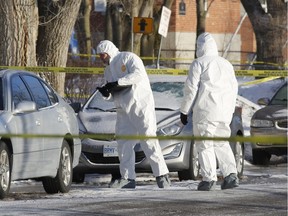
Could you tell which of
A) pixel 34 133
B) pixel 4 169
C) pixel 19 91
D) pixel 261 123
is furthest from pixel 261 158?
pixel 4 169

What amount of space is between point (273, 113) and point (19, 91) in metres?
7.85

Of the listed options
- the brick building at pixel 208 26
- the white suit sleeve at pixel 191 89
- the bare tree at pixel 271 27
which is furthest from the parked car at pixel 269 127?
the brick building at pixel 208 26

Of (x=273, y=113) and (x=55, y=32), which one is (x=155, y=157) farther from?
(x=55, y=32)

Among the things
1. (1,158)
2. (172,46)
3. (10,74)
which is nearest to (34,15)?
(10,74)

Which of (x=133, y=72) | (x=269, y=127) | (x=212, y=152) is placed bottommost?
(x=269, y=127)

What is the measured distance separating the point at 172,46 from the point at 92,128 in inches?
1796

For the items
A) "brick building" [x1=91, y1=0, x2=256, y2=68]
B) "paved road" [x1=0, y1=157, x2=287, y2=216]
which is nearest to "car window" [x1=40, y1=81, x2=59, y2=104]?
"paved road" [x1=0, y1=157, x2=287, y2=216]

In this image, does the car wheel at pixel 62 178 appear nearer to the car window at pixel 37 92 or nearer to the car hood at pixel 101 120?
the car window at pixel 37 92

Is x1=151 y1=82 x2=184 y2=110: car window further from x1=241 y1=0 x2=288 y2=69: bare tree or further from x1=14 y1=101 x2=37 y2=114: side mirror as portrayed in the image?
x1=241 y1=0 x2=288 y2=69: bare tree

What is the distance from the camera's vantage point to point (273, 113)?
70.1 ft

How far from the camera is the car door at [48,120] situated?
1423 centimetres

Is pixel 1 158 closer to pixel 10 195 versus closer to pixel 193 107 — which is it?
pixel 10 195

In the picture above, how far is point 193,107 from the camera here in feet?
48.2

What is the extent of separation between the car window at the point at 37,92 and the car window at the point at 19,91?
129mm
